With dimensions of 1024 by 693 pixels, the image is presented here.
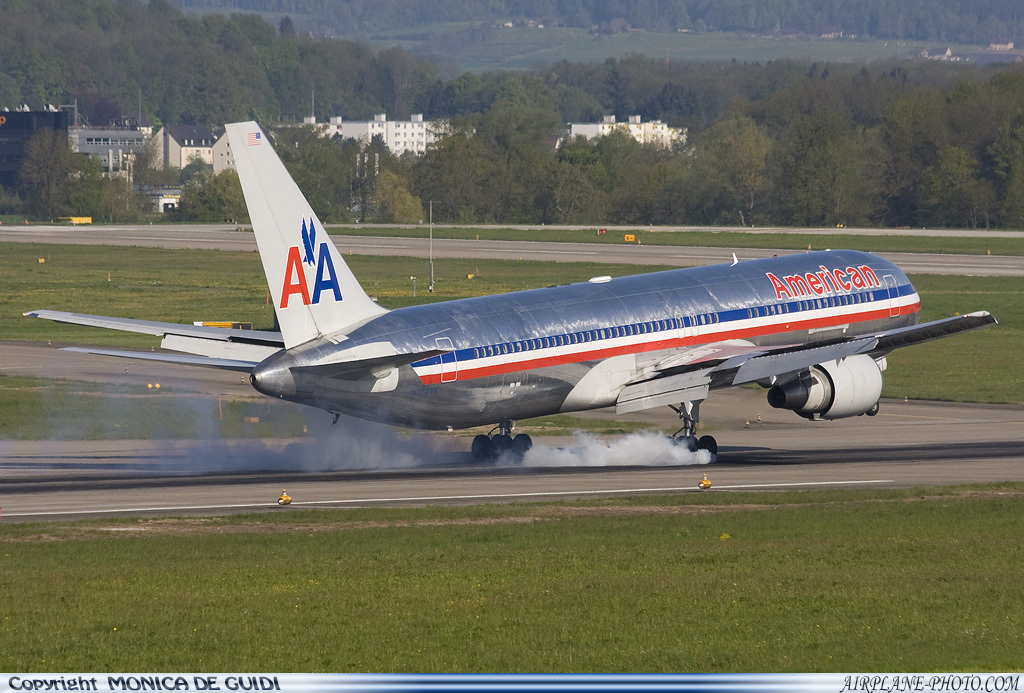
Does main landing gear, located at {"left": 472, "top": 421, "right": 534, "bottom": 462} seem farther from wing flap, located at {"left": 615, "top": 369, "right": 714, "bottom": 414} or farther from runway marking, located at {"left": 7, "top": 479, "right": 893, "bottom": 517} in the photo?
runway marking, located at {"left": 7, "top": 479, "right": 893, "bottom": 517}

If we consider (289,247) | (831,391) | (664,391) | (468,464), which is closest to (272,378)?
(289,247)

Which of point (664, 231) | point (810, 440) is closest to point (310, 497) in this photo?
point (810, 440)

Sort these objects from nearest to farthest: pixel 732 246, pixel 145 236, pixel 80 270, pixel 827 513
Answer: pixel 827 513
pixel 80 270
pixel 732 246
pixel 145 236

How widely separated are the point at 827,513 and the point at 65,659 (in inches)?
708

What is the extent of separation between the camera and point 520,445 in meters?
42.2

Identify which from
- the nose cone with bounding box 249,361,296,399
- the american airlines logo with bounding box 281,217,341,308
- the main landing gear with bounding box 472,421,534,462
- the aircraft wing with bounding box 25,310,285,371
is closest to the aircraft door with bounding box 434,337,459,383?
the american airlines logo with bounding box 281,217,341,308

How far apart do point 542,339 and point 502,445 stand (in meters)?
4.19

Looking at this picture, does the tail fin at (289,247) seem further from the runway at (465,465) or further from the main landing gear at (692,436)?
the main landing gear at (692,436)

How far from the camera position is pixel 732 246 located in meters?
135

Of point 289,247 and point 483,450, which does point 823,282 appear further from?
Result: point 289,247

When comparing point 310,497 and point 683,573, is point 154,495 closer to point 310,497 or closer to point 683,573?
point 310,497

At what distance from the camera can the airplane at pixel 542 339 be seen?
34969 mm

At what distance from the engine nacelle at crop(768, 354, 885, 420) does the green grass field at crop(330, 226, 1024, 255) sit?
86.8 metres

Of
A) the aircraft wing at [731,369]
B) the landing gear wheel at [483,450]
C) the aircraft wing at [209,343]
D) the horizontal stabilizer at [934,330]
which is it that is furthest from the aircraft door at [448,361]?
the horizontal stabilizer at [934,330]
